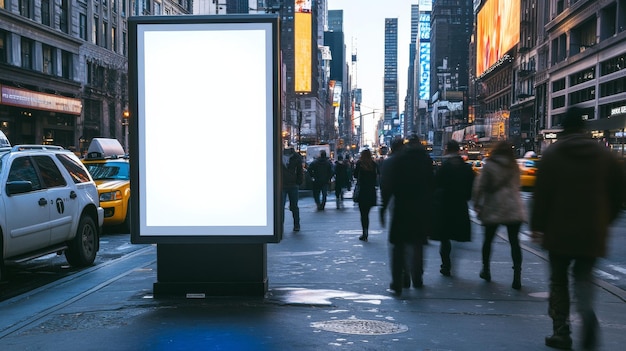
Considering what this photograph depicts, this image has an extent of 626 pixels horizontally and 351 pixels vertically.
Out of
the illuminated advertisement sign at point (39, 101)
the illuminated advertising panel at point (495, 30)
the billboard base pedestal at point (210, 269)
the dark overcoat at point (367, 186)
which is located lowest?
the billboard base pedestal at point (210, 269)

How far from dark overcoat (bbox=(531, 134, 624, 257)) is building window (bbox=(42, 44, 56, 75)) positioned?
1686 inches

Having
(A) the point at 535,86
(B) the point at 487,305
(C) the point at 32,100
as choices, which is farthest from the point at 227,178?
(A) the point at 535,86

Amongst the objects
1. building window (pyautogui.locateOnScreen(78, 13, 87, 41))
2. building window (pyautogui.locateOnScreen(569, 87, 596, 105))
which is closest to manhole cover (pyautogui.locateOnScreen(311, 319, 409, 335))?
building window (pyautogui.locateOnScreen(78, 13, 87, 41))

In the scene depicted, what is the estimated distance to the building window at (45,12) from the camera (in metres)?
41.8

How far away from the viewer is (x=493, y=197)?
24.5ft

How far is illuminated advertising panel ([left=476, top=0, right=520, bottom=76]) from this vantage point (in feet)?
262

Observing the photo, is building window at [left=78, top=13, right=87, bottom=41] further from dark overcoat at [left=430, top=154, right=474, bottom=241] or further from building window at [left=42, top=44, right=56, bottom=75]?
dark overcoat at [left=430, top=154, right=474, bottom=241]

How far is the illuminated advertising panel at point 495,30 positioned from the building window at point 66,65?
Answer: 55161 mm

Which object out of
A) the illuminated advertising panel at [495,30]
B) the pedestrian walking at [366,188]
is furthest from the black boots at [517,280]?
the illuminated advertising panel at [495,30]

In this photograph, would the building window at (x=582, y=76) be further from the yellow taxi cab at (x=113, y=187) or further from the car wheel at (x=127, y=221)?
the car wheel at (x=127, y=221)

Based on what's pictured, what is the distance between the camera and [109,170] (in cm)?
1501

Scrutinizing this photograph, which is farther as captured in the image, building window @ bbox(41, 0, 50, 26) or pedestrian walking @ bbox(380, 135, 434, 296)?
building window @ bbox(41, 0, 50, 26)

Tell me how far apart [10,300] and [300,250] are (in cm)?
473

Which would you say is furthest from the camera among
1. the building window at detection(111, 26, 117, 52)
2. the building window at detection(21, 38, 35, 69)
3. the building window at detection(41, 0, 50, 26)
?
the building window at detection(111, 26, 117, 52)
